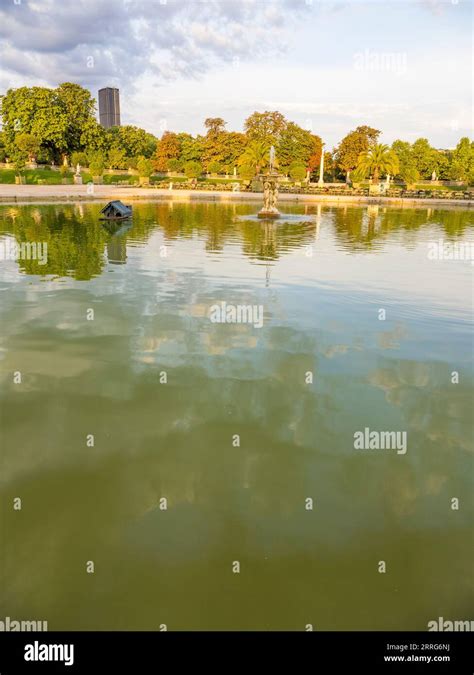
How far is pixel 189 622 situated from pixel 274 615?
613 millimetres

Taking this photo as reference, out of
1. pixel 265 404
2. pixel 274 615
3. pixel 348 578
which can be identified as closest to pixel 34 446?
pixel 265 404

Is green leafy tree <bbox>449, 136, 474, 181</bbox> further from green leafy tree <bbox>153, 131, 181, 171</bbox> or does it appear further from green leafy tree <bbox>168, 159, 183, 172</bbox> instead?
green leafy tree <bbox>153, 131, 181, 171</bbox>

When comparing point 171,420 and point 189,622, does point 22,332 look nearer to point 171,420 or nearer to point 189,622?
point 171,420

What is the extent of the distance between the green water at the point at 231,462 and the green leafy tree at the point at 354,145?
88.0 m

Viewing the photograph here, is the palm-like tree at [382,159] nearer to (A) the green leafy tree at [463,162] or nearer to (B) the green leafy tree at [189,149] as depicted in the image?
(A) the green leafy tree at [463,162]

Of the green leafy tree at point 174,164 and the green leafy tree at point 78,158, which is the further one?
the green leafy tree at point 174,164

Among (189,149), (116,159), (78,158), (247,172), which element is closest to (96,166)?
(78,158)

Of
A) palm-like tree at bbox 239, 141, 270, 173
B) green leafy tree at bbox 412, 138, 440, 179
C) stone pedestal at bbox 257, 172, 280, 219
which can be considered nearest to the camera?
stone pedestal at bbox 257, 172, 280, 219

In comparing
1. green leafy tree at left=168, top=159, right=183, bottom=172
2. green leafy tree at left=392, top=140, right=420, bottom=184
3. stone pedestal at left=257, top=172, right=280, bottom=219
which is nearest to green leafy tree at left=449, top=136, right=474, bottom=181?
green leafy tree at left=392, top=140, right=420, bottom=184

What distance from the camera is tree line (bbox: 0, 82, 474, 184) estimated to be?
7356 cm

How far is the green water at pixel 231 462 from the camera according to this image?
3652 millimetres

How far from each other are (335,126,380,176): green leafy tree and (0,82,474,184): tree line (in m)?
0.19

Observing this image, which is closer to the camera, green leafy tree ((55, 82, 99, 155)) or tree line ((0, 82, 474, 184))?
tree line ((0, 82, 474, 184))
